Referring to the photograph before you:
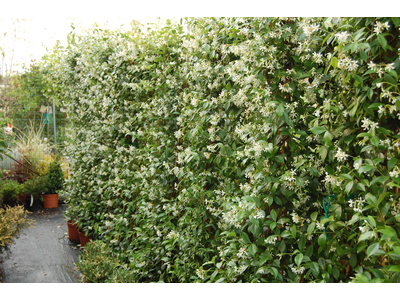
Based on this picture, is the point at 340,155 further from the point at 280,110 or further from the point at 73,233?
the point at 73,233

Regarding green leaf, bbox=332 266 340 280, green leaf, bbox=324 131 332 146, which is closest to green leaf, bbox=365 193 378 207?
green leaf, bbox=324 131 332 146

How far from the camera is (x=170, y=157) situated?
2.54 meters

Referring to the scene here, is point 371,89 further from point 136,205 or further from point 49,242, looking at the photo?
point 49,242

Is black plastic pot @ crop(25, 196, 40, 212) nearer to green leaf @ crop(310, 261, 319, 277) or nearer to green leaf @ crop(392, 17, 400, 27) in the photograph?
green leaf @ crop(310, 261, 319, 277)

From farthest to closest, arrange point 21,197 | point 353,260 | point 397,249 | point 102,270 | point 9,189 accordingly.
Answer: point 21,197 < point 9,189 < point 102,270 < point 353,260 < point 397,249

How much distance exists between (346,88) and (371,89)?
0.41 ft

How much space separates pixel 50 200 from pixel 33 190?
0.36m

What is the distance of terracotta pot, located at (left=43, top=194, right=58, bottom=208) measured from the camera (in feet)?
21.1

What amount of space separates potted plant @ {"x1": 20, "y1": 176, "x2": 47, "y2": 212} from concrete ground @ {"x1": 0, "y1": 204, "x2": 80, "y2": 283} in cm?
97

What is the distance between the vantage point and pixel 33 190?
6.32m

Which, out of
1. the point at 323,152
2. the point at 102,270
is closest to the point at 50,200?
the point at 102,270

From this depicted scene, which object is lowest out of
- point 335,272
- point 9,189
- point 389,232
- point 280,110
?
point 9,189

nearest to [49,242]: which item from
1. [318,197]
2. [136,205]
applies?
[136,205]

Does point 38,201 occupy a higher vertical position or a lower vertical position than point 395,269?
lower
